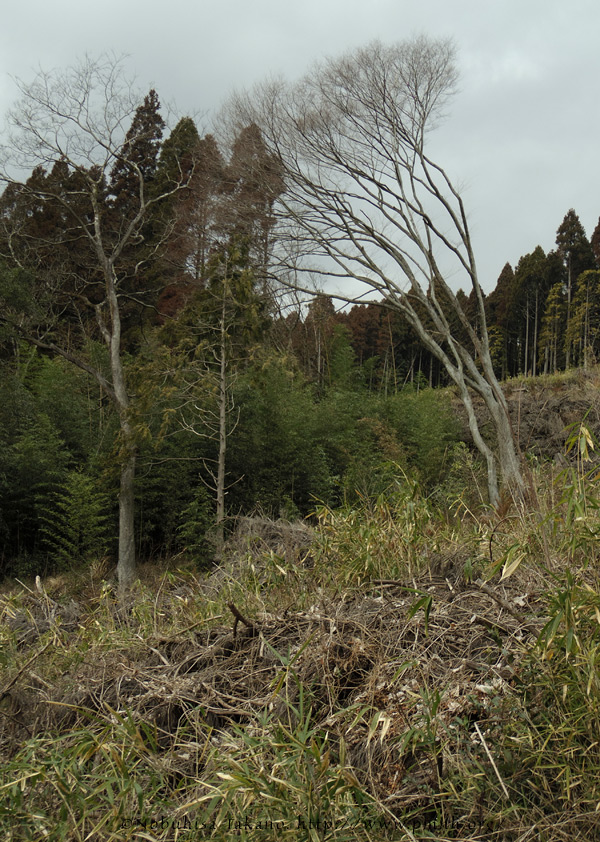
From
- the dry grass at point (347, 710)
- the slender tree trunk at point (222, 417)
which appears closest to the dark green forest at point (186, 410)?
the slender tree trunk at point (222, 417)

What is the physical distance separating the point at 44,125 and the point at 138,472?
22.2 ft

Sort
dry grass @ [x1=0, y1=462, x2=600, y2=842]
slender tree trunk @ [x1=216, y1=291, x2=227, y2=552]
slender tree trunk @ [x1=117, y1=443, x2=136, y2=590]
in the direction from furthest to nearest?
slender tree trunk @ [x1=117, y1=443, x2=136, y2=590] → slender tree trunk @ [x1=216, y1=291, x2=227, y2=552] → dry grass @ [x1=0, y1=462, x2=600, y2=842]

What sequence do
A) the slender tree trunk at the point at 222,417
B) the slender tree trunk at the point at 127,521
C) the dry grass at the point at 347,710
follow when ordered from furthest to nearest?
the slender tree trunk at the point at 127,521 → the slender tree trunk at the point at 222,417 → the dry grass at the point at 347,710

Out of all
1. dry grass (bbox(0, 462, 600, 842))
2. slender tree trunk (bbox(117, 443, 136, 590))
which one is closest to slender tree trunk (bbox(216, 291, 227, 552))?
slender tree trunk (bbox(117, 443, 136, 590))

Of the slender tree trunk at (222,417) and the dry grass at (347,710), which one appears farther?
the slender tree trunk at (222,417)

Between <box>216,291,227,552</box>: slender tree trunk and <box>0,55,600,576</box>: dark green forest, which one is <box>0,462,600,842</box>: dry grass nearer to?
<box>0,55,600,576</box>: dark green forest

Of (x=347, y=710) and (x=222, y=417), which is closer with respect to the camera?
(x=347, y=710)

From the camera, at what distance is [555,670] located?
76.4 inches

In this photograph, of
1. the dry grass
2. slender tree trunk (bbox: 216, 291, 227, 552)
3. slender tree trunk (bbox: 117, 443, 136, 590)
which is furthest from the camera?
slender tree trunk (bbox: 117, 443, 136, 590)

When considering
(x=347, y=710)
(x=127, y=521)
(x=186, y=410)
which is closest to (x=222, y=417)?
(x=186, y=410)

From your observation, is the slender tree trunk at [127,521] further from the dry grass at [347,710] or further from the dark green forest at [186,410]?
the dry grass at [347,710]

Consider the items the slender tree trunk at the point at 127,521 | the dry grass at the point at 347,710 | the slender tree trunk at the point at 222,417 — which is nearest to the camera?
the dry grass at the point at 347,710

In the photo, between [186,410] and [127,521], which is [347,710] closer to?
[127,521]

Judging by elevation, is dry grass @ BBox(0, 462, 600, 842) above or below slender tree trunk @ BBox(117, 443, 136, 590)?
above
